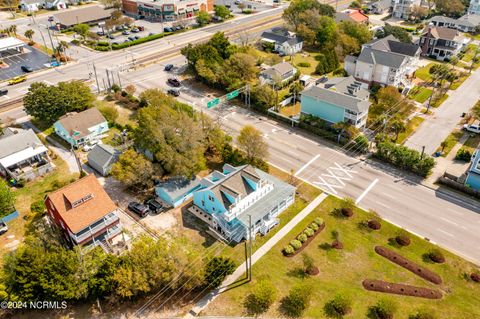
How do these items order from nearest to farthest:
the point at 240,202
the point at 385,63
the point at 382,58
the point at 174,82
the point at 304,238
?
the point at 304,238 → the point at 240,202 → the point at 385,63 → the point at 382,58 → the point at 174,82

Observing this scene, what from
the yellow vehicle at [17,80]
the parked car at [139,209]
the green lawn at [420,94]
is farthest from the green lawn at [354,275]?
the yellow vehicle at [17,80]

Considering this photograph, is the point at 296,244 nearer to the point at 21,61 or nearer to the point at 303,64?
Answer: the point at 303,64

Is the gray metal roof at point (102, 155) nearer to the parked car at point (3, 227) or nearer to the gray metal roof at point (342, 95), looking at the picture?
the parked car at point (3, 227)

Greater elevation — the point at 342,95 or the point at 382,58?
the point at 382,58

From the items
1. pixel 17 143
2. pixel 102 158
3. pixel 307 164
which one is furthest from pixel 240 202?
pixel 17 143

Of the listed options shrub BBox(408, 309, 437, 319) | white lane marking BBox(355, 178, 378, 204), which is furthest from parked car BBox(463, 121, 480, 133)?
shrub BBox(408, 309, 437, 319)

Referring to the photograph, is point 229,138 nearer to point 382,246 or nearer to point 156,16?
point 382,246

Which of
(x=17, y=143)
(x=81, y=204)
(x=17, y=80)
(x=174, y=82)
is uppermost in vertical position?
(x=81, y=204)
